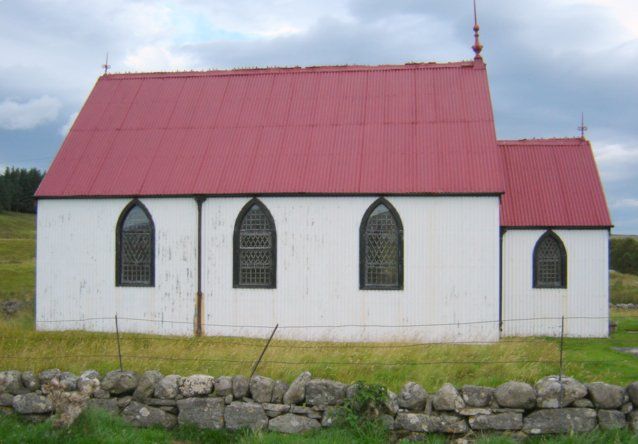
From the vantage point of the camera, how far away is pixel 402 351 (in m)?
14.5

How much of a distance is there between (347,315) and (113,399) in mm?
8749

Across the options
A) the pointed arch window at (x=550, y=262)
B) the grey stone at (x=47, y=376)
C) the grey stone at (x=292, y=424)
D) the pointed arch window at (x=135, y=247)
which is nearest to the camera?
the grey stone at (x=292, y=424)

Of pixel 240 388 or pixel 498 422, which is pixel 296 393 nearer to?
pixel 240 388

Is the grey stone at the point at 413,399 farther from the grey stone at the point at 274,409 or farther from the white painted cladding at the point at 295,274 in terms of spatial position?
the white painted cladding at the point at 295,274

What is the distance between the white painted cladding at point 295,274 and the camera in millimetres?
18219

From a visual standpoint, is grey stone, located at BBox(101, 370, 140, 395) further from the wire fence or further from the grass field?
the wire fence

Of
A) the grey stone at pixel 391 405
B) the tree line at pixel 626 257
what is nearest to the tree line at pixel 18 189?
the tree line at pixel 626 257

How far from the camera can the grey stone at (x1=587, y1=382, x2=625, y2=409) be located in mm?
10086

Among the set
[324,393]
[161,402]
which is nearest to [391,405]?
[324,393]

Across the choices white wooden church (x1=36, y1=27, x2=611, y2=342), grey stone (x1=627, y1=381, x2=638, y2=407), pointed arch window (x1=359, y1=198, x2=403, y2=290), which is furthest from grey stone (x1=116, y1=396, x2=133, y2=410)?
pointed arch window (x1=359, y1=198, x2=403, y2=290)

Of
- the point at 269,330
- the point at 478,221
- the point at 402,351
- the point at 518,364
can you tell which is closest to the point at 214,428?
the point at 402,351

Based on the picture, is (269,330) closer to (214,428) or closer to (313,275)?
(313,275)

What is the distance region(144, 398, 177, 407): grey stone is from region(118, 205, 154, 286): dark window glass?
358 inches

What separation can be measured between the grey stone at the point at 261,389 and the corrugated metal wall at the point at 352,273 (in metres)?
7.98
